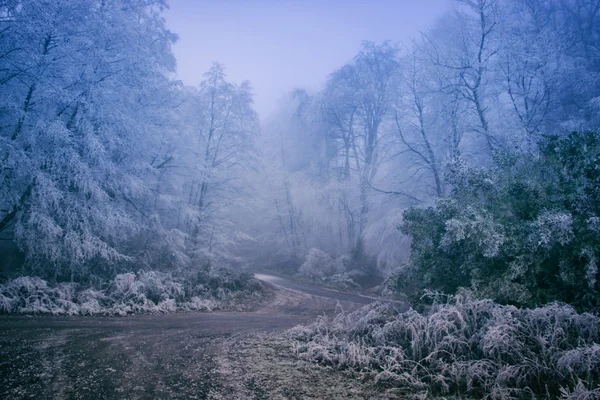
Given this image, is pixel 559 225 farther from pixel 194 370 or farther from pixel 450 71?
pixel 450 71

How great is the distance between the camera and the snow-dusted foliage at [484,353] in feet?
11.2

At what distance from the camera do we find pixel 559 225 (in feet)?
15.3

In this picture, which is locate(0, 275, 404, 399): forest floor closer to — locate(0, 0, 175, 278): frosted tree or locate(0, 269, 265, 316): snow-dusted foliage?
locate(0, 269, 265, 316): snow-dusted foliage

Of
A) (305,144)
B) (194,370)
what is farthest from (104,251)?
(305,144)

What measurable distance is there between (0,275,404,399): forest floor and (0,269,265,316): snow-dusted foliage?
0.57 meters

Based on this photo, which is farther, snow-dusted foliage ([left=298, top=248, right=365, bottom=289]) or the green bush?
snow-dusted foliage ([left=298, top=248, right=365, bottom=289])

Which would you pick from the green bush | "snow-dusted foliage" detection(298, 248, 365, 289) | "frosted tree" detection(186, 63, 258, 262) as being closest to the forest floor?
the green bush

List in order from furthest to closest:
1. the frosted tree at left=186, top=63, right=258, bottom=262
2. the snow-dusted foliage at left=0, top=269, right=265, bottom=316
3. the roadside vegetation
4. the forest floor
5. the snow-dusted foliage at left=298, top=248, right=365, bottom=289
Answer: the snow-dusted foliage at left=298, top=248, right=365, bottom=289
the frosted tree at left=186, top=63, right=258, bottom=262
the snow-dusted foliage at left=0, top=269, right=265, bottom=316
the roadside vegetation
the forest floor

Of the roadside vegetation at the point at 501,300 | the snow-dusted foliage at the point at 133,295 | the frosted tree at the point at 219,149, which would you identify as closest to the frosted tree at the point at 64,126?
the snow-dusted foliage at the point at 133,295

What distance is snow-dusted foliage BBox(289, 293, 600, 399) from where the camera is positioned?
340cm

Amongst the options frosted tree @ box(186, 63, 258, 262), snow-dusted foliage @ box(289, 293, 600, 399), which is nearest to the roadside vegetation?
snow-dusted foliage @ box(289, 293, 600, 399)

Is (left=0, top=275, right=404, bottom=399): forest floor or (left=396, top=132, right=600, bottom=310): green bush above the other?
(left=396, top=132, right=600, bottom=310): green bush

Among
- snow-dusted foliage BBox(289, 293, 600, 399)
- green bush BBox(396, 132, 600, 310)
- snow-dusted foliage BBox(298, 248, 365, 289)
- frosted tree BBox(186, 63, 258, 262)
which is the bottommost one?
snow-dusted foliage BBox(298, 248, 365, 289)

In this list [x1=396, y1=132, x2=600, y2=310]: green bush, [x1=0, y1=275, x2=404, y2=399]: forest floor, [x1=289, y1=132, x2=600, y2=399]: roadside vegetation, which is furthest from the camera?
[x1=396, y1=132, x2=600, y2=310]: green bush
